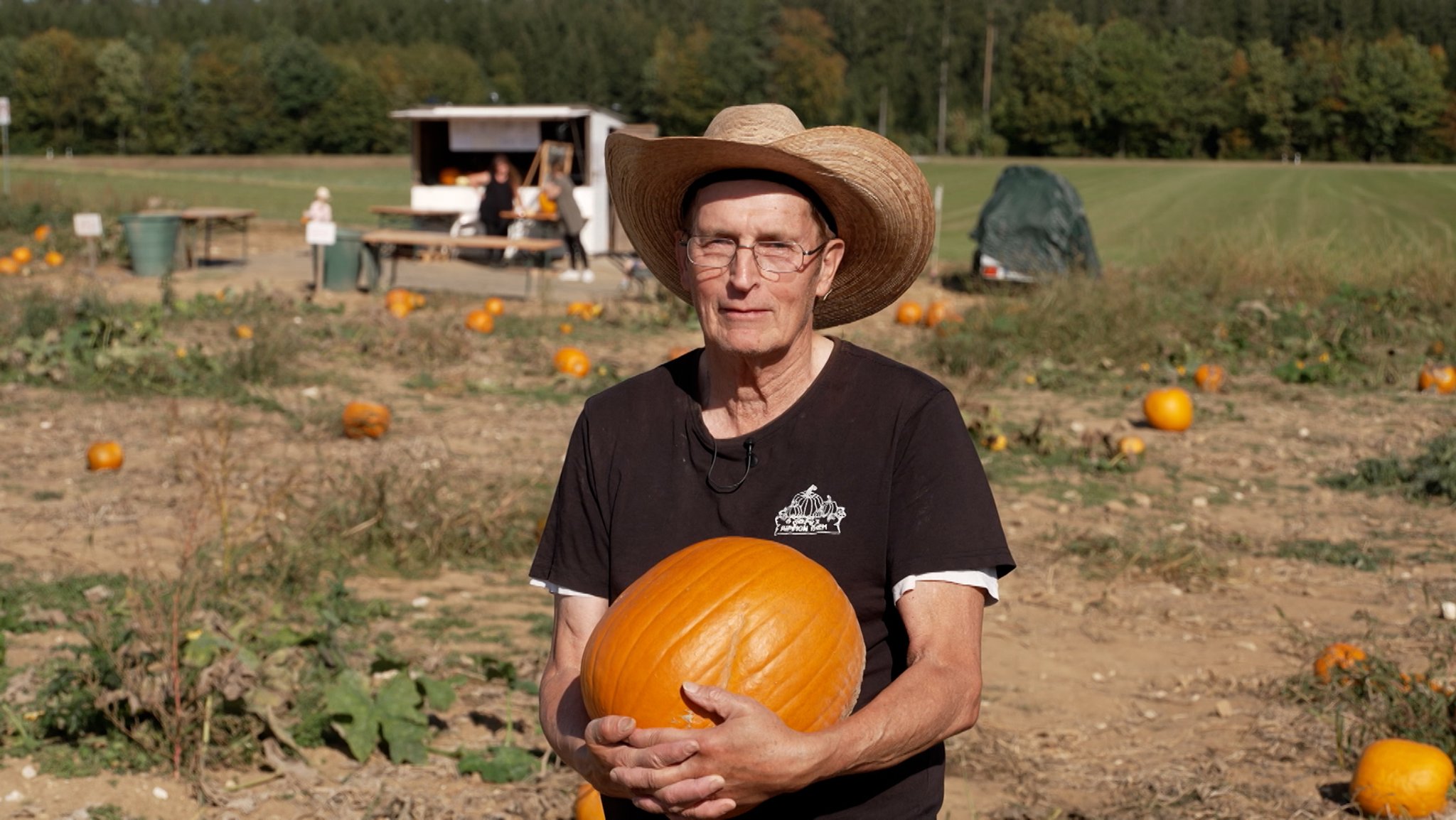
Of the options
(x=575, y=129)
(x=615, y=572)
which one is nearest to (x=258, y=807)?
(x=615, y=572)

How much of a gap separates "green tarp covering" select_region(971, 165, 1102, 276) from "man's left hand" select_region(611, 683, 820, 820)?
53.1ft

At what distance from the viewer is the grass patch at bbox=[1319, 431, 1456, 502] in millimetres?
7922

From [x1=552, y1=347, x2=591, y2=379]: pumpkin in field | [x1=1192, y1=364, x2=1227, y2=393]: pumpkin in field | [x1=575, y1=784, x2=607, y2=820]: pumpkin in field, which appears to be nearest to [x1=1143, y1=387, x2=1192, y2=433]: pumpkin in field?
[x1=1192, y1=364, x2=1227, y2=393]: pumpkin in field

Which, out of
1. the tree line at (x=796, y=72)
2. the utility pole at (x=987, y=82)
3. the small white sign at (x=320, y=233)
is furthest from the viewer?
the utility pole at (x=987, y=82)

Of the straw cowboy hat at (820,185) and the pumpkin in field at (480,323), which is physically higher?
the straw cowboy hat at (820,185)

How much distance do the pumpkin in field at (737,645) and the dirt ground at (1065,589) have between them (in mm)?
1811

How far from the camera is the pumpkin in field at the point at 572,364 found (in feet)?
36.5

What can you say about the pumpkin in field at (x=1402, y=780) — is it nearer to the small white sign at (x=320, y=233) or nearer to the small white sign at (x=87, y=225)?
the small white sign at (x=320, y=233)

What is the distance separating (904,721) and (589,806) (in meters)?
1.80

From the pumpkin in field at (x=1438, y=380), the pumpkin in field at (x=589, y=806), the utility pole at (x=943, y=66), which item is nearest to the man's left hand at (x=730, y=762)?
the pumpkin in field at (x=589, y=806)

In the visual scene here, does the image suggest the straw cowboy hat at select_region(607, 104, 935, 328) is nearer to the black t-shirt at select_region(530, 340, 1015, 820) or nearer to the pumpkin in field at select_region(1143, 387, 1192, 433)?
the black t-shirt at select_region(530, 340, 1015, 820)

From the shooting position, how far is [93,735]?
4.27 m

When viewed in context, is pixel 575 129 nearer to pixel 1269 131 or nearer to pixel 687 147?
pixel 687 147

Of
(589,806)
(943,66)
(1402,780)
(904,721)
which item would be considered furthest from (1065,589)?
(943,66)
